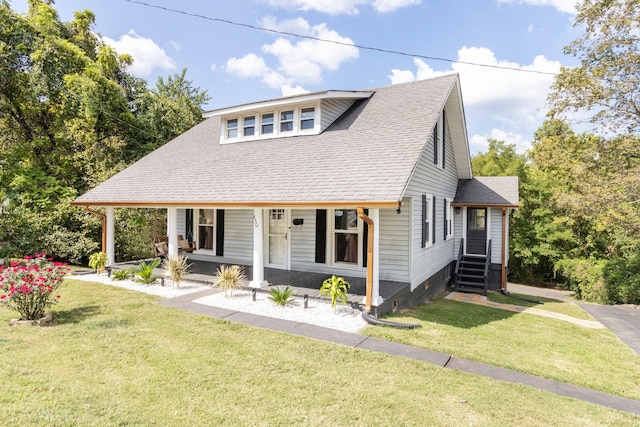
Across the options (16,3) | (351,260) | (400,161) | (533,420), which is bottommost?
(533,420)

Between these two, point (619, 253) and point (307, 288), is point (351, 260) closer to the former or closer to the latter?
point (307, 288)

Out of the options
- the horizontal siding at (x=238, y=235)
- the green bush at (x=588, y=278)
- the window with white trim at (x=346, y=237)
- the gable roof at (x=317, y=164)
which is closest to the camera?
the gable roof at (x=317, y=164)

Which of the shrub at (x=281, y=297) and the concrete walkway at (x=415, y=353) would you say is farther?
the shrub at (x=281, y=297)

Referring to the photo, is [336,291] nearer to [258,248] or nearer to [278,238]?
[258,248]

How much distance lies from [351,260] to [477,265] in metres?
6.51

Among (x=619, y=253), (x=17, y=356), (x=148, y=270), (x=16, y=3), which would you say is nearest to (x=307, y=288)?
(x=148, y=270)

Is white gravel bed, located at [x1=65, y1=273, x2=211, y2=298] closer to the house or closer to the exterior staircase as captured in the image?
the house

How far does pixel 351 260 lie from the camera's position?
9680 millimetres

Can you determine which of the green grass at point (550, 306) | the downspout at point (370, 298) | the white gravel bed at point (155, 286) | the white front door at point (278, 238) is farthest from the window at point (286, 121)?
the green grass at point (550, 306)

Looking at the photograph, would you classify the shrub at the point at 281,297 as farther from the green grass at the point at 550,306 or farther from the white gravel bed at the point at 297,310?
the green grass at the point at 550,306

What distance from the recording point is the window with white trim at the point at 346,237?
948 cm

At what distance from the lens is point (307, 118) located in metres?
11.1

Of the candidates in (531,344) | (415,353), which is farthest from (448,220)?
(415,353)

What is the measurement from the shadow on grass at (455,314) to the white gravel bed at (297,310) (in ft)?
3.40
